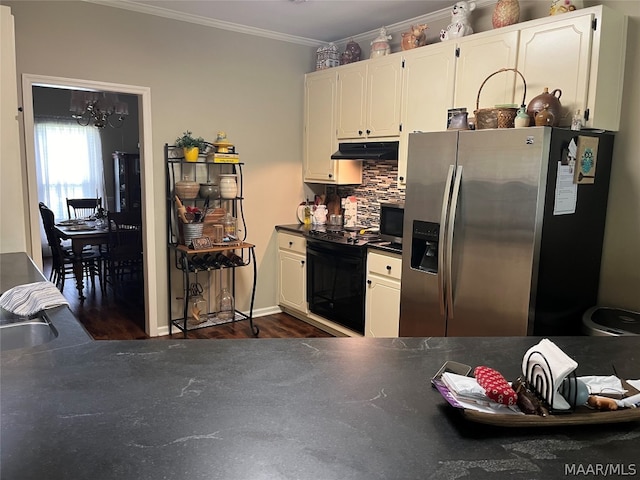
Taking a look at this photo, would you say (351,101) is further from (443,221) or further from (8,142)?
(8,142)

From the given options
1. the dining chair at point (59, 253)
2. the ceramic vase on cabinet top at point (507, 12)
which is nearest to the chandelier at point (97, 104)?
the dining chair at point (59, 253)

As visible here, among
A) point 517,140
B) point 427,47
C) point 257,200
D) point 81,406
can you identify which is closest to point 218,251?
point 257,200

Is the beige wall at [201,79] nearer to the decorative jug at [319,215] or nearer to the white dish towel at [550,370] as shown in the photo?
the decorative jug at [319,215]

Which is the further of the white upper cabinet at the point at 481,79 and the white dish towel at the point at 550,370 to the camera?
the white upper cabinet at the point at 481,79

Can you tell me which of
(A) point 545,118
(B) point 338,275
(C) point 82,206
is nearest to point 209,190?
(B) point 338,275

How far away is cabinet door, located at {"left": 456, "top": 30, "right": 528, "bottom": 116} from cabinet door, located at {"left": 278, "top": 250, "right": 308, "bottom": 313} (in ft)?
6.44

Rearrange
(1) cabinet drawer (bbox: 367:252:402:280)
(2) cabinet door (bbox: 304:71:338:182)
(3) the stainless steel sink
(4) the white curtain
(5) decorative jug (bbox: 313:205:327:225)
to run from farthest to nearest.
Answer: (4) the white curtain
(5) decorative jug (bbox: 313:205:327:225)
(2) cabinet door (bbox: 304:71:338:182)
(1) cabinet drawer (bbox: 367:252:402:280)
(3) the stainless steel sink

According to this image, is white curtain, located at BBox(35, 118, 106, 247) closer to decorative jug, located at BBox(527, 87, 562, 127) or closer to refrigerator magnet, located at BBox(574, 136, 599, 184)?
decorative jug, located at BBox(527, 87, 562, 127)

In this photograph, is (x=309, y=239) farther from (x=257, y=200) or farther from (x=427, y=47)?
(x=427, y=47)

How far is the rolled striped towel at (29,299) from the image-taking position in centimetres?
177

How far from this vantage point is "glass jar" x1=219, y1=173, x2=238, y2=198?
403 centimetres

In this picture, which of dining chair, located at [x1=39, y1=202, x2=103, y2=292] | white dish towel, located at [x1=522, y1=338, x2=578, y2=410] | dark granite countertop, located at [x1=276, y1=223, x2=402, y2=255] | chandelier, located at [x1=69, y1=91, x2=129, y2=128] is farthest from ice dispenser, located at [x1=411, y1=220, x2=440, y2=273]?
chandelier, located at [x1=69, y1=91, x2=129, y2=128]

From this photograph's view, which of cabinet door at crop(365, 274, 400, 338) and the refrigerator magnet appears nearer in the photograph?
the refrigerator magnet

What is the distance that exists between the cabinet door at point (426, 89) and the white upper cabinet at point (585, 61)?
0.59 meters
